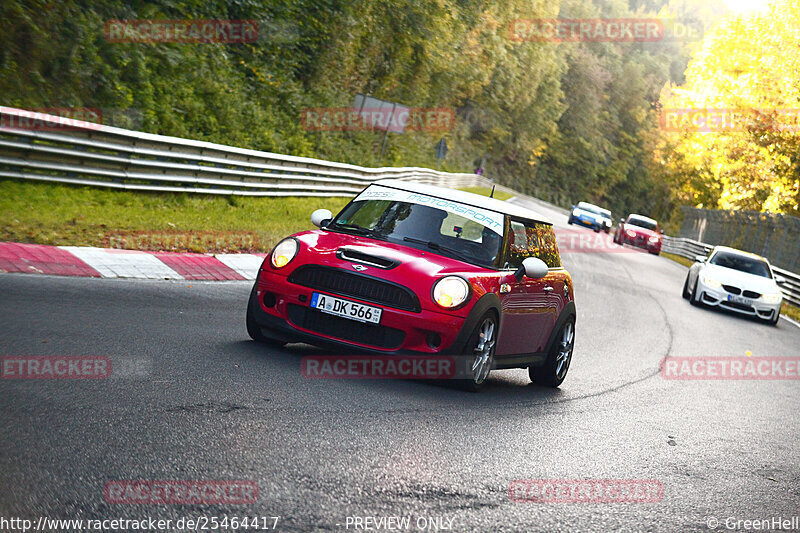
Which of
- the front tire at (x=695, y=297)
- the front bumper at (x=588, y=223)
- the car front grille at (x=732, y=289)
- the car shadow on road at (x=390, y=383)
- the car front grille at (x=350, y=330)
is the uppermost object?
the car front grille at (x=350, y=330)

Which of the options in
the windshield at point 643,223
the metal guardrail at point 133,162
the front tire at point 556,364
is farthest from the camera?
the windshield at point 643,223

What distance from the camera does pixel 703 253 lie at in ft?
148

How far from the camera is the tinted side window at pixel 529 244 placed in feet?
26.6

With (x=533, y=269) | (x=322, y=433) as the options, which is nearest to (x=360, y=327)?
(x=533, y=269)

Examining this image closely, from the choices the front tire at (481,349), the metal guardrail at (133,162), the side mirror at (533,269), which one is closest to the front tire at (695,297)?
the metal guardrail at (133,162)

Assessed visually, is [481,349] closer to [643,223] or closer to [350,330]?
[350,330]

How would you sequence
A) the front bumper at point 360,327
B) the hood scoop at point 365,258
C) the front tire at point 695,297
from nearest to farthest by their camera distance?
the front bumper at point 360,327
the hood scoop at point 365,258
the front tire at point 695,297

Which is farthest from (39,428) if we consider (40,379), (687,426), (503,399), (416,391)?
(687,426)

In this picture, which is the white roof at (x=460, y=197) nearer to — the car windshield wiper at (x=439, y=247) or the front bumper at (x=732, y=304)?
the car windshield wiper at (x=439, y=247)

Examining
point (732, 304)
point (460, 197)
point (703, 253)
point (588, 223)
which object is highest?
point (460, 197)

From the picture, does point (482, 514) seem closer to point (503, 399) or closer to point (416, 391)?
point (416, 391)

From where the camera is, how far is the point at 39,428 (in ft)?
15.1

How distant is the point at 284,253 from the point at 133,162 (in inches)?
360

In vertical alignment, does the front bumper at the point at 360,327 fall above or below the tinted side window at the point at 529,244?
below
